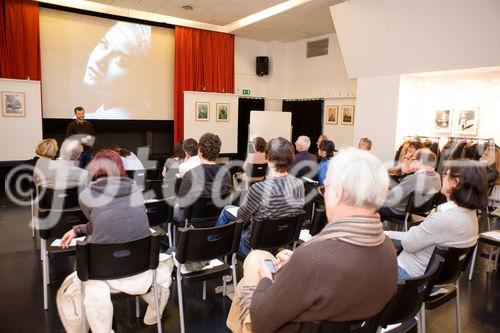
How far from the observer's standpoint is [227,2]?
7949mm

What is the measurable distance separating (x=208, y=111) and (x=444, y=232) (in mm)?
8325

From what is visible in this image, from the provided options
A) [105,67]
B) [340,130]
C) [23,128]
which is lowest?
[23,128]

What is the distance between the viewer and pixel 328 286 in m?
1.19

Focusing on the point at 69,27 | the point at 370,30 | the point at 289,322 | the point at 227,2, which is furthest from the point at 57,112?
the point at 289,322

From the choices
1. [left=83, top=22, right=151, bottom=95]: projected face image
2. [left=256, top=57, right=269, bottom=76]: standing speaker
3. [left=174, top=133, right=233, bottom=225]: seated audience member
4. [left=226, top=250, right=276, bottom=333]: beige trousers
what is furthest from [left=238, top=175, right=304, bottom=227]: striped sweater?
[left=256, top=57, right=269, bottom=76]: standing speaker

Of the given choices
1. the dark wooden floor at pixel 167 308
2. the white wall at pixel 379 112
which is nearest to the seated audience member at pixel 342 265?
the dark wooden floor at pixel 167 308

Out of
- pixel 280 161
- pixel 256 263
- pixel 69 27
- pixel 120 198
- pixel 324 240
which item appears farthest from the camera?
pixel 69 27

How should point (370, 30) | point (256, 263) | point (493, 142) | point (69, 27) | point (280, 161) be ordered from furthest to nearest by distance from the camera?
point (69, 27), point (370, 30), point (493, 142), point (280, 161), point (256, 263)

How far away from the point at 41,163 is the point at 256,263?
3.23m

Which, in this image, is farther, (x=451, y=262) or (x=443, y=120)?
(x=443, y=120)

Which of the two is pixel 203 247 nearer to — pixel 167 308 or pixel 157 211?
pixel 167 308

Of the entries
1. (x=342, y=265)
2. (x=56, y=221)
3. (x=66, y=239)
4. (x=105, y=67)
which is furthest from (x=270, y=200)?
(x=105, y=67)

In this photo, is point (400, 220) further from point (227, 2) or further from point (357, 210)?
point (227, 2)

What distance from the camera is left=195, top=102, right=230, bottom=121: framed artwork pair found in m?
9.84
